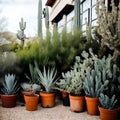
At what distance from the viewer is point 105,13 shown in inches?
200

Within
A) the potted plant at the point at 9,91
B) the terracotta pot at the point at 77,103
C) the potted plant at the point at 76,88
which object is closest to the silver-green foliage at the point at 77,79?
the potted plant at the point at 76,88

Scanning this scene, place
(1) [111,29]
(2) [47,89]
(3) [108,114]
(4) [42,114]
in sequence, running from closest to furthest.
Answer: (3) [108,114], (4) [42,114], (1) [111,29], (2) [47,89]

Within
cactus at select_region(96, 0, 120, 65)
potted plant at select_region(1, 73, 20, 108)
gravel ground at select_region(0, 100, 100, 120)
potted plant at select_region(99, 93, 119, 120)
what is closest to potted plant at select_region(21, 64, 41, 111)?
gravel ground at select_region(0, 100, 100, 120)

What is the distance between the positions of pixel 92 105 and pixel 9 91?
1.92m

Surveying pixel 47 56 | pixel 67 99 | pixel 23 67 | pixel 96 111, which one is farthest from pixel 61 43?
pixel 96 111

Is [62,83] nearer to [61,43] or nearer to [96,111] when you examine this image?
[96,111]

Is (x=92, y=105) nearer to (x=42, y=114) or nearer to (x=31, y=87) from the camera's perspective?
(x=42, y=114)

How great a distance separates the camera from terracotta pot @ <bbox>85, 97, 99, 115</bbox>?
4867 millimetres

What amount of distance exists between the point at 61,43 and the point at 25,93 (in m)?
1.70

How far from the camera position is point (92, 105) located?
16.0 feet

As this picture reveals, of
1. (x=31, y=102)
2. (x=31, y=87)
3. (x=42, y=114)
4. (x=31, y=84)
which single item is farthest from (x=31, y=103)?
(x=31, y=84)

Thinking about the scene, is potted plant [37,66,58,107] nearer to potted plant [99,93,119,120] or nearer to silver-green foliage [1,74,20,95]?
silver-green foliage [1,74,20,95]

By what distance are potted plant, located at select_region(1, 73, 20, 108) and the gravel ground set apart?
14 centimetres

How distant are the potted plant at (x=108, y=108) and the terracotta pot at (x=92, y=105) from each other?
1.08ft
